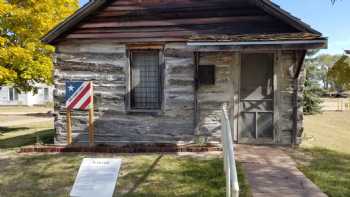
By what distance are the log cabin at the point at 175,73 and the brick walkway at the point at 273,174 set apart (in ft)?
3.35

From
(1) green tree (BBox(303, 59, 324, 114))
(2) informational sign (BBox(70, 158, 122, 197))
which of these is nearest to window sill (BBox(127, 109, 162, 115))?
(2) informational sign (BBox(70, 158, 122, 197))

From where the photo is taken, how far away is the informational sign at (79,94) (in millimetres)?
7469

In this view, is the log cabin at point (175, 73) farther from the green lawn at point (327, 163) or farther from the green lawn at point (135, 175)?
the green lawn at point (135, 175)

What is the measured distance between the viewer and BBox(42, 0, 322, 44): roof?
6.45 m

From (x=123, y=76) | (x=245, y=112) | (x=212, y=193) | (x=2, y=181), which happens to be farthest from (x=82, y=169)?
(x=245, y=112)

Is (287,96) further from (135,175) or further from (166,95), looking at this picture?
(135,175)

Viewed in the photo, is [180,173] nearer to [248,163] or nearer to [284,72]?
[248,163]

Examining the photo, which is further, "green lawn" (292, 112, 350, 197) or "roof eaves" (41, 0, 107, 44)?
"roof eaves" (41, 0, 107, 44)

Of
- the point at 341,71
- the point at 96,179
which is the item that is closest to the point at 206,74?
the point at 96,179

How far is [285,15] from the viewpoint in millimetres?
6973

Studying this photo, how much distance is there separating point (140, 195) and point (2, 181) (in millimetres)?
2718

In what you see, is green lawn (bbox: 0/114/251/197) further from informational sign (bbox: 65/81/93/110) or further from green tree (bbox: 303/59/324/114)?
green tree (bbox: 303/59/324/114)

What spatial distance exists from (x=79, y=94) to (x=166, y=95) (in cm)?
231

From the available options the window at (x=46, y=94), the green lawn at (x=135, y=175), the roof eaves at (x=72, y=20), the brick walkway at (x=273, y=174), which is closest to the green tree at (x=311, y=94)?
the brick walkway at (x=273, y=174)
